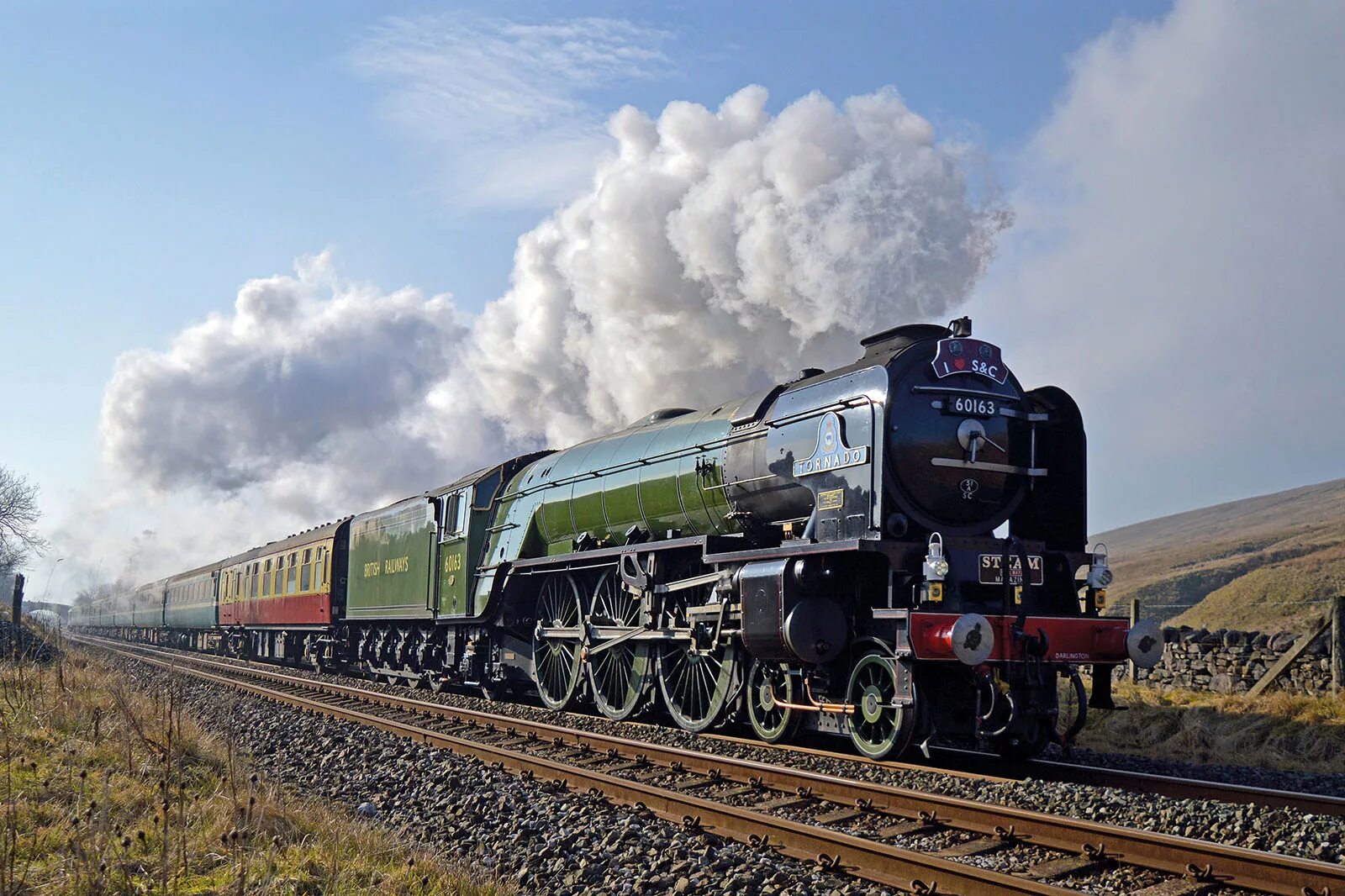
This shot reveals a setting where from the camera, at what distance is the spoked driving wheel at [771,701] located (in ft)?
32.9

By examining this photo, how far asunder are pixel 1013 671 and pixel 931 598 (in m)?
0.97

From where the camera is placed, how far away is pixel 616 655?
1333 cm

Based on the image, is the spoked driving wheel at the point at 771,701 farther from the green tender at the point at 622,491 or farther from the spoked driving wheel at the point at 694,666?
the green tender at the point at 622,491

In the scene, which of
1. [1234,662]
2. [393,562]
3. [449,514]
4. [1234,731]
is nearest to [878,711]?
[1234,731]

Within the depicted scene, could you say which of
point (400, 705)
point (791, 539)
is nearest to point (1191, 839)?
point (791, 539)

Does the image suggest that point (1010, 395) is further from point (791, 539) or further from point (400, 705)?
point (400, 705)

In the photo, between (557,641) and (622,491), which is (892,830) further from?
(557,641)

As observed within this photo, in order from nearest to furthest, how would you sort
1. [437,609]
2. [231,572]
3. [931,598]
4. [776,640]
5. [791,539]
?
[931,598]
[776,640]
[791,539]
[437,609]
[231,572]

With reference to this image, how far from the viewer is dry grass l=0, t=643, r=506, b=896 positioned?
5077 millimetres

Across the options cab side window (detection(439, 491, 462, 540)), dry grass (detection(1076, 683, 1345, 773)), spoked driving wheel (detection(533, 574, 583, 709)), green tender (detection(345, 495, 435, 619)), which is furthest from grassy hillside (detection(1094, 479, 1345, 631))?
green tender (detection(345, 495, 435, 619))

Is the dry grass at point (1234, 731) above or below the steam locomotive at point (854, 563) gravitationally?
below

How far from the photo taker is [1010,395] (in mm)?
9914

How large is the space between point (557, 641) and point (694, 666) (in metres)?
3.46

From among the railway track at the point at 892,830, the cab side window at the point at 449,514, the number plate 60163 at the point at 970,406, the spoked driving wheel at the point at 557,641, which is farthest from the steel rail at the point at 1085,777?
the cab side window at the point at 449,514
